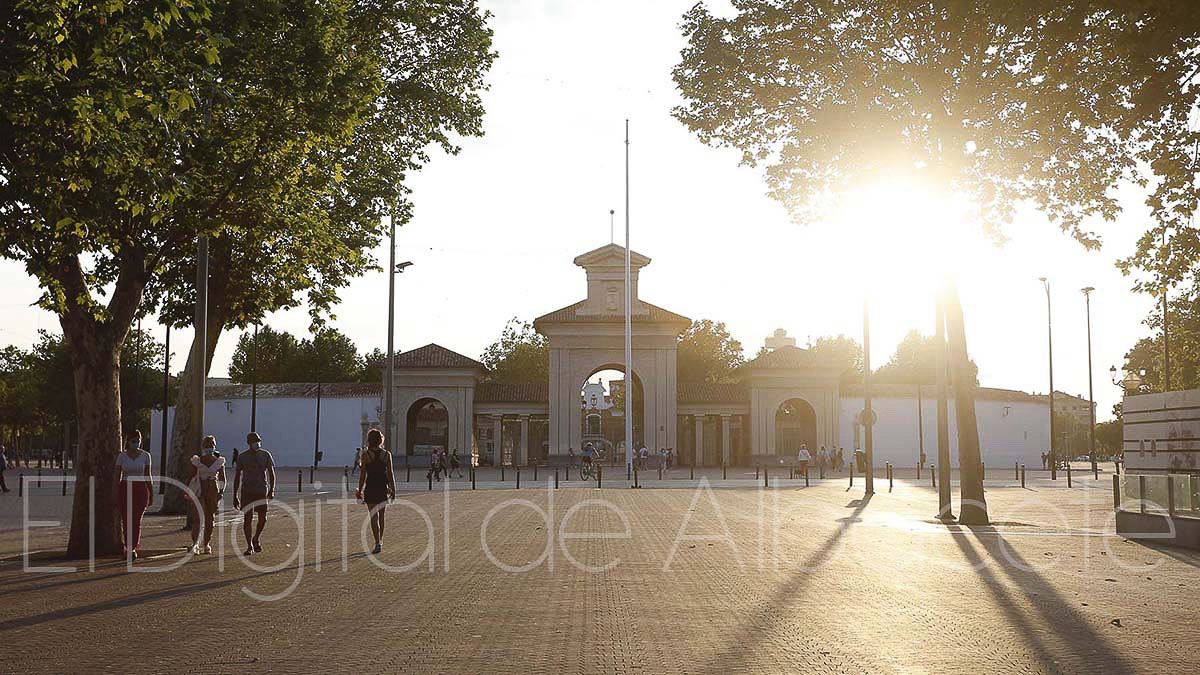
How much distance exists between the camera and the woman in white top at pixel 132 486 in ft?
52.0

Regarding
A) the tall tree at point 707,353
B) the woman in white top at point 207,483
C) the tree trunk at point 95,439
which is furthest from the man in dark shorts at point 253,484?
the tall tree at point 707,353

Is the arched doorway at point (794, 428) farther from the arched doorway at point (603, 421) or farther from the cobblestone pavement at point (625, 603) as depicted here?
the cobblestone pavement at point (625, 603)

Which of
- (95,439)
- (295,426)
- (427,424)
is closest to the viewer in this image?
(95,439)

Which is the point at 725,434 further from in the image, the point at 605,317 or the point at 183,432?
the point at 183,432

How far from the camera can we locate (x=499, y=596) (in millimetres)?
11469

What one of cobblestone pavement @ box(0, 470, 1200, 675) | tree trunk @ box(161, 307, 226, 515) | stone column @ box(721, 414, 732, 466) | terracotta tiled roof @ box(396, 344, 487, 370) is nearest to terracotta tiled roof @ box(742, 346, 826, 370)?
stone column @ box(721, 414, 732, 466)

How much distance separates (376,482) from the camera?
1609cm

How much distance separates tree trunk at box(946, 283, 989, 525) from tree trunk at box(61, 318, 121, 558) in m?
15.9

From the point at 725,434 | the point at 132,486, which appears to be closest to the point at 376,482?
the point at 132,486

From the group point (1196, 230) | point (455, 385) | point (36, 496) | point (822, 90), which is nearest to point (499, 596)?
point (1196, 230)

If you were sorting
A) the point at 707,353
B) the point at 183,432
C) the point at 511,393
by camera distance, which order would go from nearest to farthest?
the point at 183,432, the point at 511,393, the point at 707,353

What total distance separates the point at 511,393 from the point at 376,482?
5354 cm

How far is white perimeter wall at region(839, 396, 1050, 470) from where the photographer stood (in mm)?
68312

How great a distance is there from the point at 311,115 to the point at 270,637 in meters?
9.23
